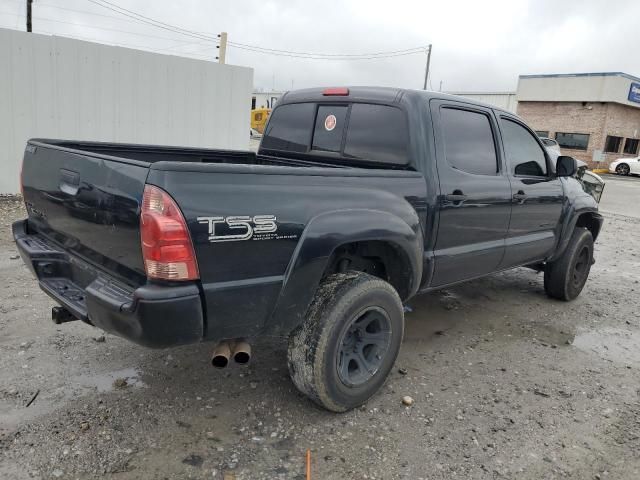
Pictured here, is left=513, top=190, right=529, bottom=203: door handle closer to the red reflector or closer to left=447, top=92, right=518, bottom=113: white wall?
the red reflector

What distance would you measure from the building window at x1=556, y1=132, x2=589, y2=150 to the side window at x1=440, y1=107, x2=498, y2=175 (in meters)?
30.7

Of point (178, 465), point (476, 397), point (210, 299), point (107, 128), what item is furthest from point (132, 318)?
point (107, 128)

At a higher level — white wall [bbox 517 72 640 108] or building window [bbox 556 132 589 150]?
white wall [bbox 517 72 640 108]

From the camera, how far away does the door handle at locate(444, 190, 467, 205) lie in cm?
361

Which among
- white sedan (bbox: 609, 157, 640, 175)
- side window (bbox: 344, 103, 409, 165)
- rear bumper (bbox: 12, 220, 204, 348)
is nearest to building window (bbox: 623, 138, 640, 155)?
white sedan (bbox: 609, 157, 640, 175)

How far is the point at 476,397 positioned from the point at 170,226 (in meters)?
2.35

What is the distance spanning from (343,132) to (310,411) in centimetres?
198

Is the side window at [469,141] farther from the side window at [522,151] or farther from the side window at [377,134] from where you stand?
the side window at [377,134]

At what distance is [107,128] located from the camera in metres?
9.59

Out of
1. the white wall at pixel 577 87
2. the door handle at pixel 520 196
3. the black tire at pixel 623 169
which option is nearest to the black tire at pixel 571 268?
the door handle at pixel 520 196

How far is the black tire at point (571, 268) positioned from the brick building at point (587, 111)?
27732 mm

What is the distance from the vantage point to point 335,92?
13.0 feet

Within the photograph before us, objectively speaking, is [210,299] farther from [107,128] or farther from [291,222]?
[107,128]

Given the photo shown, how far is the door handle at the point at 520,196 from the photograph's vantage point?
428cm
